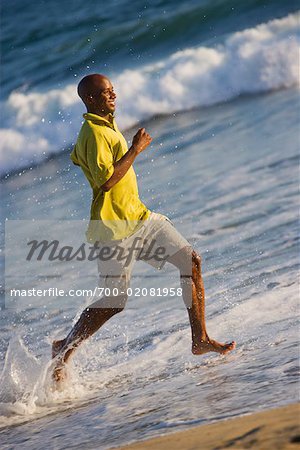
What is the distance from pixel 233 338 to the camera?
6254 millimetres

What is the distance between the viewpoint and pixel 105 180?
18.0ft

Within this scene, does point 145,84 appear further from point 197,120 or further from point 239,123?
point 239,123

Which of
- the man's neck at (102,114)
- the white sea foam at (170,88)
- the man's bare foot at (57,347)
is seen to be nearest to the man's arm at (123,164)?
the man's neck at (102,114)

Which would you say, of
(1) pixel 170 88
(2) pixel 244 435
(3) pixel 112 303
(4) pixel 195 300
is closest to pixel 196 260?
(4) pixel 195 300

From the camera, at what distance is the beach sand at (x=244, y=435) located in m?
3.83

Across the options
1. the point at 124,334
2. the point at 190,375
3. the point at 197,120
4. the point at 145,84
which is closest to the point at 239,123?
the point at 197,120

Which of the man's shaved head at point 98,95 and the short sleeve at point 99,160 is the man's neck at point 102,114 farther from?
the short sleeve at point 99,160

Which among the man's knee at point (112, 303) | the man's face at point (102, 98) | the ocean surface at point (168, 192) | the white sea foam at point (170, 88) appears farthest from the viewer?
the white sea foam at point (170, 88)

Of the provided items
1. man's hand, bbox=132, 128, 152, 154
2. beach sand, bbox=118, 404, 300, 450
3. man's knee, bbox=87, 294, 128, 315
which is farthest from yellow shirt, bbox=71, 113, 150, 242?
beach sand, bbox=118, 404, 300, 450

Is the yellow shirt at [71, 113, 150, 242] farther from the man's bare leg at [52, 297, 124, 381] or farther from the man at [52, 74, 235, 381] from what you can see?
the man's bare leg at [52, 297, 124, 381]

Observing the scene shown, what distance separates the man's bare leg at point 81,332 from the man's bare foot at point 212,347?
0.46 metres

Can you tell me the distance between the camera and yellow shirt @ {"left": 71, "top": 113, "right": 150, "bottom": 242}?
5.48m

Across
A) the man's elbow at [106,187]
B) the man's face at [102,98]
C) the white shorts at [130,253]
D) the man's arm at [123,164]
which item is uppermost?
the man's face at [102,98]

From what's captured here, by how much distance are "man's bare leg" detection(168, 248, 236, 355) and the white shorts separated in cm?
7
